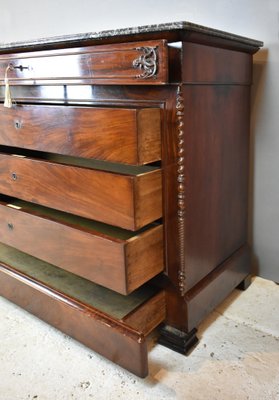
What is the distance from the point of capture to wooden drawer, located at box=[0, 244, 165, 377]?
2.84ft

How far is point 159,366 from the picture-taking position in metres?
0.93

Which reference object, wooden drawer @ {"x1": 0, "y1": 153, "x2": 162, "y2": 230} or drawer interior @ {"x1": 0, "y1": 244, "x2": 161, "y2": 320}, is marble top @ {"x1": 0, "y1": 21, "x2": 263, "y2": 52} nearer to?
wooden drawer @ {"x1": 0, "y1": 153, "x2": 162, "y2": 230}

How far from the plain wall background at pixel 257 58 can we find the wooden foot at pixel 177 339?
0.43m

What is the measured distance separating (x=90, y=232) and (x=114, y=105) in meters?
0.30

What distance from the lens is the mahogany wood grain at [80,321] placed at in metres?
0.85

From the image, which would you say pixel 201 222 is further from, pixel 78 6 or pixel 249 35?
pixel 78 6

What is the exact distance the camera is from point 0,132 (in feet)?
3.59

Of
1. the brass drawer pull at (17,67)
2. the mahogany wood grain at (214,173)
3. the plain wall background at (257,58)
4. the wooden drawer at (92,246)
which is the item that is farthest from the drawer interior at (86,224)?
the plain wall background at (257,58)

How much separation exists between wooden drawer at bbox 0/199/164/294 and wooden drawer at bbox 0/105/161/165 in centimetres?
18

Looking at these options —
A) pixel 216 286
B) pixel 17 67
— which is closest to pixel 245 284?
pixel 216 286

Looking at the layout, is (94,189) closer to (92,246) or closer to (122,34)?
(92,246)

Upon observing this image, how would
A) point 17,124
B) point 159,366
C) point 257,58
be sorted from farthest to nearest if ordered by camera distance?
point 257,58 → point 17,124 → point 159,366

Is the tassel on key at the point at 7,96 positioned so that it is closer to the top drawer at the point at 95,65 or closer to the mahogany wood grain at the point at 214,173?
the top drawer at the point at 95,65

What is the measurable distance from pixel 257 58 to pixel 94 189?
2.13 feet
